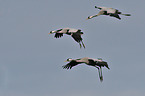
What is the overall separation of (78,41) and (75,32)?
95cm

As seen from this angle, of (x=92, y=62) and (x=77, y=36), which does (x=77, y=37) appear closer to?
(x=77, y=36)

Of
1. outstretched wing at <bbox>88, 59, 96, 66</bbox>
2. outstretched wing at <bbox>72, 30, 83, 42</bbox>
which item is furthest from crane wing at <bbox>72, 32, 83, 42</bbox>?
outstretched wing at <bbox>88, 59, 96, 66</bbox>

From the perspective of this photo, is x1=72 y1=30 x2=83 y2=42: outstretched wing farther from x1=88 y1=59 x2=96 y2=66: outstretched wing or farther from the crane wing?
x1=88 y1=59 x2=96 y2=66: outstretched wing

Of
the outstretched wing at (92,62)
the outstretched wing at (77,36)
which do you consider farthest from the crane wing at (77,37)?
the outstretched wing at (92,62)

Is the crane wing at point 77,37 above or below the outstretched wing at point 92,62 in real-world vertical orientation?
above

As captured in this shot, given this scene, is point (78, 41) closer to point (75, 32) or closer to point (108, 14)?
point (75, 32)

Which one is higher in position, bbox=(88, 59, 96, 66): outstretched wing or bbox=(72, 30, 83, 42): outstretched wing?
bbox=(72, 30, 83, 42): outstretched wing

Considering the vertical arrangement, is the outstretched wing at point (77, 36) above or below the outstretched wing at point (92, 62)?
above

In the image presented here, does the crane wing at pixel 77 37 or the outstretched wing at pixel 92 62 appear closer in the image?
the outstretched wing at pixel 92 62

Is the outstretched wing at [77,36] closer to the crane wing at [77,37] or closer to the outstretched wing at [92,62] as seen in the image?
the crane wing at [77,37]

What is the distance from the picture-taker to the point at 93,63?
39.2 meters

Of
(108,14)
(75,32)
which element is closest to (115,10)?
(108,14)

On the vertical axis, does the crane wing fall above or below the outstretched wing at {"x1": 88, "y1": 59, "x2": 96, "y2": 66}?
above

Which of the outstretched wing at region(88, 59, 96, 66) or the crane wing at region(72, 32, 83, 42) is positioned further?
the crane wing at region(72, 32, 83, 42)
